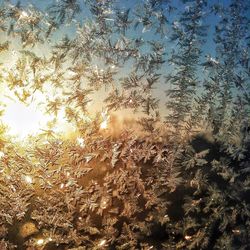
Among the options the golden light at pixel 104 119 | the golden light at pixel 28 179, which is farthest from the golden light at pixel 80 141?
the golden light at pixel 28 179

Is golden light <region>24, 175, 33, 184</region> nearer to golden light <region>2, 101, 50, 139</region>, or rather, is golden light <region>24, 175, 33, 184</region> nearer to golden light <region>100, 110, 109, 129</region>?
golden light <region>2, 101, 50, 139</region>

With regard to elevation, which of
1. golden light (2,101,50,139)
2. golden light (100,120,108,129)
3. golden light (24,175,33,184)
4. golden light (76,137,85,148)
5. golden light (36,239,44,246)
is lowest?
golden light (36,239,44,246)

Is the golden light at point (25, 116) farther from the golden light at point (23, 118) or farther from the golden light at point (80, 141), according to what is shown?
the golden light at point (80, 141)

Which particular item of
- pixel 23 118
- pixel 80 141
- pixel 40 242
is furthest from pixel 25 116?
pixel 40 242

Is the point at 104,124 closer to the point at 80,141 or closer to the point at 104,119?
the point at 104,119

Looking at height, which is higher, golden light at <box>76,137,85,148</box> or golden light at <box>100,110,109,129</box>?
golden light at <box>100,110,109,129</box>

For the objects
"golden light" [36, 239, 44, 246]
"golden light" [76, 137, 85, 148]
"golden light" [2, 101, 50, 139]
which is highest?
"golden light" [2, 101, 50, 139]

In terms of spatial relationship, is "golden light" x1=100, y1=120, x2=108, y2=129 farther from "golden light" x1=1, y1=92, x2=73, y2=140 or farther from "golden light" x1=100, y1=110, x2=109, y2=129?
"golden light" x1=1, y1=92, x2=73, y2=140

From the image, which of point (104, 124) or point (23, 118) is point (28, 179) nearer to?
point (23, 118)

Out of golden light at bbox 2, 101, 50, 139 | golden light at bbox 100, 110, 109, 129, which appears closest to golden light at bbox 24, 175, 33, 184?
golden light at bbox 2, 101, 50, 139

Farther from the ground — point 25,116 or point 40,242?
point 25,116

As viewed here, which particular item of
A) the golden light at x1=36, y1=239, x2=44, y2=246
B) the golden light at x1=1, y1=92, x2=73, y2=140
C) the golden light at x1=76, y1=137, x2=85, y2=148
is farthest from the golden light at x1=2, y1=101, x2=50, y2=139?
the golden light at x1=36, y1=239, x2=44, y2=246

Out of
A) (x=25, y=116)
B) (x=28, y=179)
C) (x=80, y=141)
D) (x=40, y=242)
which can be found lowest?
(x=40, y=242)

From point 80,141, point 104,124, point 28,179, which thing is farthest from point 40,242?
point 104,124
